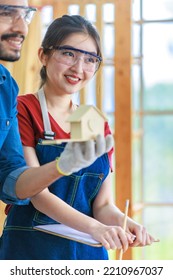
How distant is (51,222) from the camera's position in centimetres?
156

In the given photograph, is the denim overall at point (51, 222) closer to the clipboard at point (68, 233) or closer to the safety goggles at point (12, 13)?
the clipboard at point (68, 233)

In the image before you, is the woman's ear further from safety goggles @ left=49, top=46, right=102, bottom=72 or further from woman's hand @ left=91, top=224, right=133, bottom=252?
woman's hand @ left=91, top=224, right=133, bottom=252

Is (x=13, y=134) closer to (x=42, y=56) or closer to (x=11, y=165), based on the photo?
(x=11, y=165)

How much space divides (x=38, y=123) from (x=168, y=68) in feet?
8.94

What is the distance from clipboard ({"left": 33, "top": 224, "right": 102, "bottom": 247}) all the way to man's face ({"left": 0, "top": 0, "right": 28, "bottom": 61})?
1.46 feet

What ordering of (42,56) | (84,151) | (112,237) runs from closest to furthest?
(84,151), (112,237), (42,56)

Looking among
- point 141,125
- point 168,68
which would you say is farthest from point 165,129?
point 168,68

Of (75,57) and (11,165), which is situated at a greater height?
(75,57)

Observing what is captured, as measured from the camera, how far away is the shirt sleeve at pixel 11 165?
142 cm

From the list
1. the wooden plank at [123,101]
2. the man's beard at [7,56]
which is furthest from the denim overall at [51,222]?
the wooden plank at [123,101]

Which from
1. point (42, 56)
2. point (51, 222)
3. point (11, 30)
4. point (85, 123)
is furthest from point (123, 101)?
point (85, 123)

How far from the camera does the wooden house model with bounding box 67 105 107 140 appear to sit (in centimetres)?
116

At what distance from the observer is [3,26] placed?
55.6 inches

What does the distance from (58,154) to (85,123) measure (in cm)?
41
